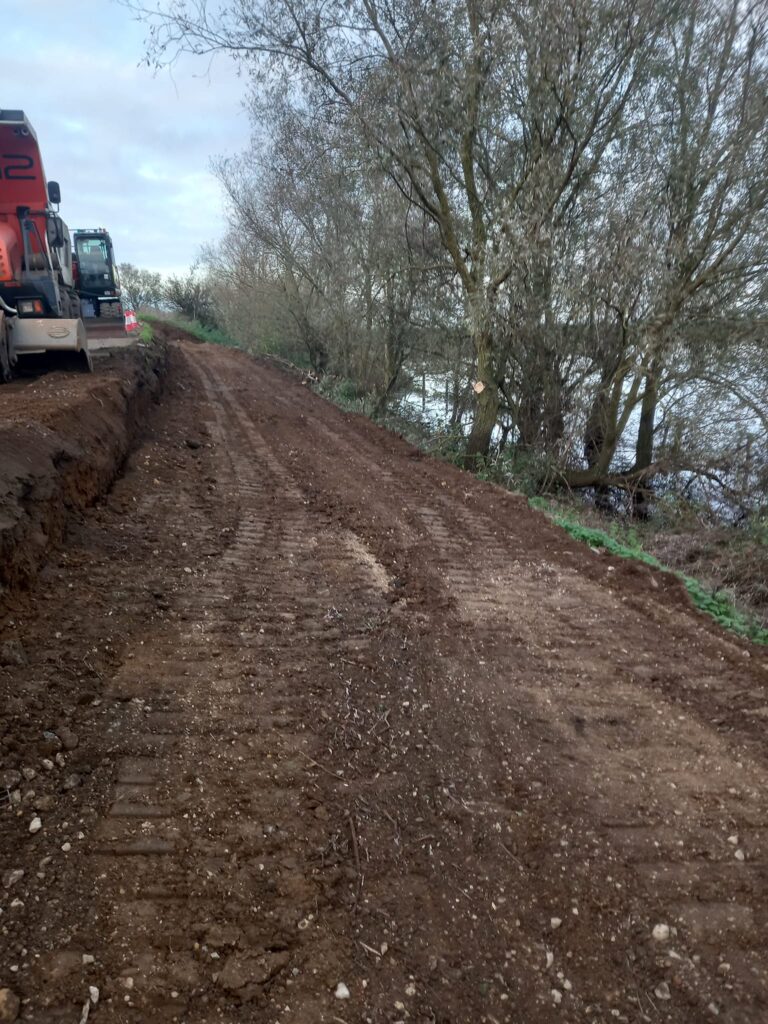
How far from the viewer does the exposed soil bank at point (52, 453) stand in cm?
411

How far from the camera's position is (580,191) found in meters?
10.2

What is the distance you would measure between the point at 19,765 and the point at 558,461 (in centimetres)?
1008

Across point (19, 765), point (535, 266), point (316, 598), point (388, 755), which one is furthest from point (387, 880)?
point (535, 266)

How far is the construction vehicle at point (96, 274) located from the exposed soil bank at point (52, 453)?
37.4 ft

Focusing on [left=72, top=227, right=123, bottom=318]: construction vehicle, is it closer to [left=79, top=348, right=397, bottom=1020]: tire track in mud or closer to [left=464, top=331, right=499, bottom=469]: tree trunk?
[left=464, top=331, right=499, bottom=469]: tree trunk

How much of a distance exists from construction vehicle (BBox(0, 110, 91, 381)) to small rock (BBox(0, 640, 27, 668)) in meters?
7.78

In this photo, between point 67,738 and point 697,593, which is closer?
point 67,738

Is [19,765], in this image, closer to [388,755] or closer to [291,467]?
[388,755]

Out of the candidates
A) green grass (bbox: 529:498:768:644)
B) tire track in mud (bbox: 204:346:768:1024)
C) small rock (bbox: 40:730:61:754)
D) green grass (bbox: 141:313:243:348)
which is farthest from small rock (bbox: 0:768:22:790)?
green grass (bbox: 141:313:243:348)

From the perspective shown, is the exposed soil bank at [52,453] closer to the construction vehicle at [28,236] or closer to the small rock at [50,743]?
the construction vehicle at [28,236]

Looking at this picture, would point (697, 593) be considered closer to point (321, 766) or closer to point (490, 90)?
point (321, 766)

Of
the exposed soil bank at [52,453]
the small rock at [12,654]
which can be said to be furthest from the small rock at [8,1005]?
the exposed soil bank at [52,453]

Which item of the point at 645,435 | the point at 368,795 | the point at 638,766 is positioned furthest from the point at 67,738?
the point at 645,435

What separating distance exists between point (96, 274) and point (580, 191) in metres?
16.0
